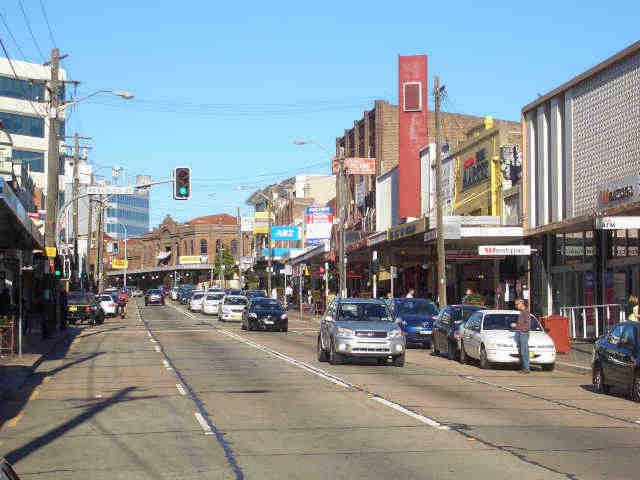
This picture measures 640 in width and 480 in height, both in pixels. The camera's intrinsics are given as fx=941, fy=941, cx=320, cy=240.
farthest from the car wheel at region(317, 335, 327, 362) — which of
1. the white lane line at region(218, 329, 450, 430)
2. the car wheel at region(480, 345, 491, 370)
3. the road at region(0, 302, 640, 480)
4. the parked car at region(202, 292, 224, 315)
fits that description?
the parked car at region(202, 292, 224, 315)

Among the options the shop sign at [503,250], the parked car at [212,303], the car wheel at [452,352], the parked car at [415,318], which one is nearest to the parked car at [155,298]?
the parked car at [212,303]

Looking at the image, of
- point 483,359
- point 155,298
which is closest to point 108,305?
point 155,298

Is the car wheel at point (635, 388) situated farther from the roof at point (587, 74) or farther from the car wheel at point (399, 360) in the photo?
the roof at point (587, 74)

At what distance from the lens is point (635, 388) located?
16734 mm

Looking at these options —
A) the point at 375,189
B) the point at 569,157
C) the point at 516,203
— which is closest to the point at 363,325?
the point at 569,157

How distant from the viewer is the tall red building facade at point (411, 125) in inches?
2126

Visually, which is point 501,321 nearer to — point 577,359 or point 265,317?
point 577,359

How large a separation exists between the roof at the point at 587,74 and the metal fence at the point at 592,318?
7751 millimetres

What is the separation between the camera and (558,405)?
16062 millimetres

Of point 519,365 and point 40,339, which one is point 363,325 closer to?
point 519,365

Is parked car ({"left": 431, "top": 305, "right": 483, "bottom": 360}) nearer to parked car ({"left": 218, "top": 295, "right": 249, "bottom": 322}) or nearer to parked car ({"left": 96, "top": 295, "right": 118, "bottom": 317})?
parked car ({"left": 218, "top": 295, "right": 249, "bottom": 322})

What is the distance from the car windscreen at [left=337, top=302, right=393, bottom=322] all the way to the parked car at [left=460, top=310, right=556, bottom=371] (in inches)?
94.0

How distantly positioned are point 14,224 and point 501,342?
1238cm

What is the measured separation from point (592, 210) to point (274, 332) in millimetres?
16526
